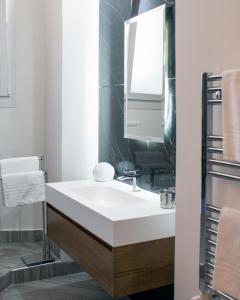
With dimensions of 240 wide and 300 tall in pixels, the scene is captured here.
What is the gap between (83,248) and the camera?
2.16 m

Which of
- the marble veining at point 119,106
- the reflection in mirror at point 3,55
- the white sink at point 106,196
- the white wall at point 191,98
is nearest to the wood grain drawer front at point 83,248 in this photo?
the white sink at point 106,196

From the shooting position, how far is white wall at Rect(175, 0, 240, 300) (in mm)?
1522

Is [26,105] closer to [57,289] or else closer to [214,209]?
[57,289]

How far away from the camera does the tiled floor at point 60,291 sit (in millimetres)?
2686

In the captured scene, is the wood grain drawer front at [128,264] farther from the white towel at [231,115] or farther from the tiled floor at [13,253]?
the tiled floor at [13,253]

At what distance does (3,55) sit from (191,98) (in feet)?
7.12

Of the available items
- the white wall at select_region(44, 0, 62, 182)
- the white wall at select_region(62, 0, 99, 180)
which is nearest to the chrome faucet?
the white wall at select_region(62, 0, 99, 180)

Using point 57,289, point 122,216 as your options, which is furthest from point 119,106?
point 57,289

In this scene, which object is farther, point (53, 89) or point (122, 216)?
point (53, 89)

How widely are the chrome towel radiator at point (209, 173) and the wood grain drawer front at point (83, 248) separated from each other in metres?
0.46

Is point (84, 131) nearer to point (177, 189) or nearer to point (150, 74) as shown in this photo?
point (150, 74)

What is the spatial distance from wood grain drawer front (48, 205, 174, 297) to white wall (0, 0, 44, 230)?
4.87 feet

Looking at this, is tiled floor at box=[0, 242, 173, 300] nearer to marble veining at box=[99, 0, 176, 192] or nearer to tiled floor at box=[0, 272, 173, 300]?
tiled floor at box=[0, 272, 173, 300]

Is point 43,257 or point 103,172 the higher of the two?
point 103,172
